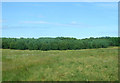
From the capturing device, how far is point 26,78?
11.0m

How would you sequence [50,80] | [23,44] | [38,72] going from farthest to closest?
[23,44] → [38,72] → [50,80]

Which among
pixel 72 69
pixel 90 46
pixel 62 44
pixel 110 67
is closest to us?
pixel 72 69

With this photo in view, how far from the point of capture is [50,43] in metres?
44.9

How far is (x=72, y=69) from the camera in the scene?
1352 cm

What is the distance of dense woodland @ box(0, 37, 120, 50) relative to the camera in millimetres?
43125

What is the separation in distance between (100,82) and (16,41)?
1427 inches

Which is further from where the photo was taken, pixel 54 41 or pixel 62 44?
pixel 62 44

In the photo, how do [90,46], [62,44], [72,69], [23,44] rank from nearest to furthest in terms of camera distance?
[72,69], [23,44], [62,44], [90,46]

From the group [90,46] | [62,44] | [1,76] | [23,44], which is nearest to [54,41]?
[62,44]

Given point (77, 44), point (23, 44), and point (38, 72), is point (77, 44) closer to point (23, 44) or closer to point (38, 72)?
point (23, 44)

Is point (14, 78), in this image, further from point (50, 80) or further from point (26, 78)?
point (50, 80)

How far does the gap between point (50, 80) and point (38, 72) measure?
178cm

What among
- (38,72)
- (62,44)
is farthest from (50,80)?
(62,44)

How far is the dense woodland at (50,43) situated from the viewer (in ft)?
141
